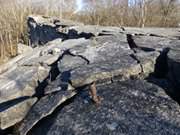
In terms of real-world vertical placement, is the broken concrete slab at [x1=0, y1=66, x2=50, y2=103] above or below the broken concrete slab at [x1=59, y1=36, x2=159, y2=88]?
below

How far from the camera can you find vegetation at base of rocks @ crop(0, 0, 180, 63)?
8.33 m

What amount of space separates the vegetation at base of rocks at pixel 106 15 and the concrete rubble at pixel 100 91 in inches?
175

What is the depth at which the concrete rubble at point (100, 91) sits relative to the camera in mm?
2291

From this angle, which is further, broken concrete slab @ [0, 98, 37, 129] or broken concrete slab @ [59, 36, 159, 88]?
broken concrete slab @ [59, 36, 159, 88]

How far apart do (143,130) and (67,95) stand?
79 cm

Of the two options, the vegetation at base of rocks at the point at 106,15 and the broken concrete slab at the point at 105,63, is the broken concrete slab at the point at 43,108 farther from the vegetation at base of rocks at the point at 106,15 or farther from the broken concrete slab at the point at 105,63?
the vegetation at base of rocks at the point at 106,15

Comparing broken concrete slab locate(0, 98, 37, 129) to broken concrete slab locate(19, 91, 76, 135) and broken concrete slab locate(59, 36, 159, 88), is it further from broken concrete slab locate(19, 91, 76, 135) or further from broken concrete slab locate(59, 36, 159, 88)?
broken concrete slab locate(59, 36, 159, 88)

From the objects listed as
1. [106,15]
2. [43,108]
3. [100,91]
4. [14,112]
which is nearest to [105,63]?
[100,91]

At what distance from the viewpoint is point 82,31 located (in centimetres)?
516

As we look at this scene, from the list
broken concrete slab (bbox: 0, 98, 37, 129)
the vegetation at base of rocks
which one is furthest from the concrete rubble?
the vegetation at base of rocks

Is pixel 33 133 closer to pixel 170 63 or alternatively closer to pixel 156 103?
pixel 156 103

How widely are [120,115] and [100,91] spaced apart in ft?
1.39

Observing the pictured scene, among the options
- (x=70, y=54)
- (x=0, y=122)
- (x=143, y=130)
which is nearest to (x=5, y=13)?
(x=70, y=54)

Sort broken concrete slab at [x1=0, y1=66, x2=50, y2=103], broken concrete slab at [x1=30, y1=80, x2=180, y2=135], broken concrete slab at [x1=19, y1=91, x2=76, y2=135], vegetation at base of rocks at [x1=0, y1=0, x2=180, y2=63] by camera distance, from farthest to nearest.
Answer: vegetation at base of rocks at [x1=0, y1=0, x2=180, y2=63], broken concrete slab at [x1=0, y1=66, x2=50, y2=103], broken concrete slab at [x1=19, y1=91, x2=76, y2=135], broken concrete slab at [x1=30, y1=80, x2=180, y2=135]
